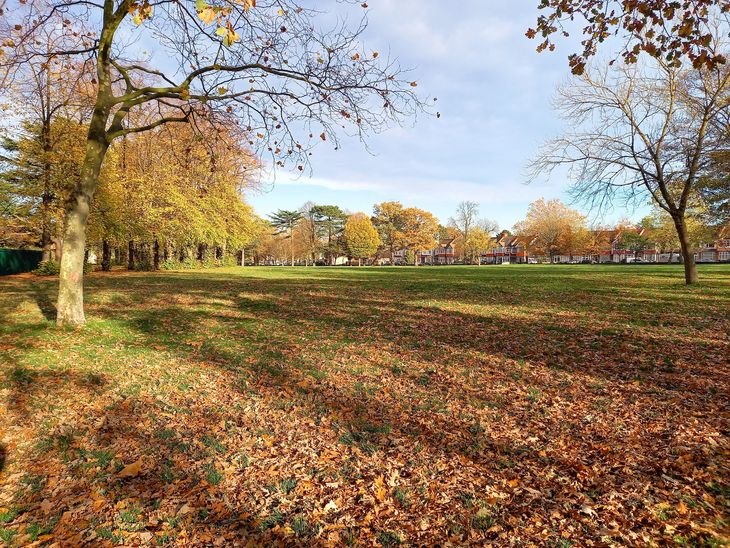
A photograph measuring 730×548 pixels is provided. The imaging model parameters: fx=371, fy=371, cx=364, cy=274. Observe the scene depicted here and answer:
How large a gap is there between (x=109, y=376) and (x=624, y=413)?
8.19 meters

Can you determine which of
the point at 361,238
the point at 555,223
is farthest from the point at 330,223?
the point at 555,223

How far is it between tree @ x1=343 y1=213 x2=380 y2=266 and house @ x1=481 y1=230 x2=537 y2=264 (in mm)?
41162

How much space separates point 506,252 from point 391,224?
154 ft

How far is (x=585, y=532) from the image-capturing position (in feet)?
10.1

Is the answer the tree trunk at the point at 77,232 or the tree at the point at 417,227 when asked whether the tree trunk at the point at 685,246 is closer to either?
the tree trunk at the point at 77,232

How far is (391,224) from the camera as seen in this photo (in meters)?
84.9

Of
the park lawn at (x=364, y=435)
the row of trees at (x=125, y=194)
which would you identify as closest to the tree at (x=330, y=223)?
the row of trees at (x=125, y=194)

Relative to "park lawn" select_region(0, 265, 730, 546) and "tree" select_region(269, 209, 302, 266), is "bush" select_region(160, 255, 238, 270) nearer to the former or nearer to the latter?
"park lawn" select_region(0, 265, 730, 546)

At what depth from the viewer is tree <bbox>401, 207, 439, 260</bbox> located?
84.1 meters

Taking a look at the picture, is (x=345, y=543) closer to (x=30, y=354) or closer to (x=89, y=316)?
(x=30, y=354)

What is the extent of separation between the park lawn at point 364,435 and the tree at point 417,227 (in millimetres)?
74749

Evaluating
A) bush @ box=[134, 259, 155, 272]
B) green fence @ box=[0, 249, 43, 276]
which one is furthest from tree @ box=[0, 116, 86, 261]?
bush @ box=[134, 259, 155, 272]

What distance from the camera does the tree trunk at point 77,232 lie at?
29.1 feet

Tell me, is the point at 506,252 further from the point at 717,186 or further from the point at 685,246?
the point at 717,186
